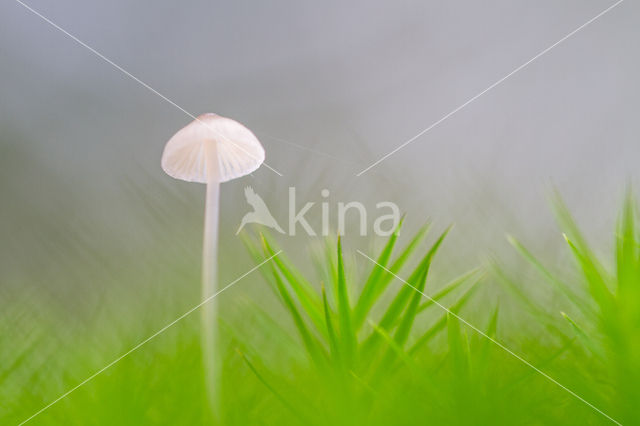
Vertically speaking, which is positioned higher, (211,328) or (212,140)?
(212,140)

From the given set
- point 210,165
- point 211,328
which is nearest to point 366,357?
point 211,328

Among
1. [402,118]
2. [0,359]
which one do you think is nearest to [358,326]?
[0,359]

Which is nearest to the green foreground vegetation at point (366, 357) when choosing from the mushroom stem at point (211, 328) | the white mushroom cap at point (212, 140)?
the mushroom stem at point (211, 328)

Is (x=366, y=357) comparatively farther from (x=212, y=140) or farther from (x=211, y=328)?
(x=212, y=140)

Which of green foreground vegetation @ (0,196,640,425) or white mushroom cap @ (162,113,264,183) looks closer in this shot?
green foreground vegetation @ (0,196,640,425)

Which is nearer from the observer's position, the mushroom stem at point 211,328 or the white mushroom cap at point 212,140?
the mushroom stem at point 211,328

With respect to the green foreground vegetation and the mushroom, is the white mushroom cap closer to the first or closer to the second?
the mushroom

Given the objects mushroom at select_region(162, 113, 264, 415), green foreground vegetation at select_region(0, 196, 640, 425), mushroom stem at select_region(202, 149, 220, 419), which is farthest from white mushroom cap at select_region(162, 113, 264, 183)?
green foreground vegetation at select_region(0, 196, 640, 425)

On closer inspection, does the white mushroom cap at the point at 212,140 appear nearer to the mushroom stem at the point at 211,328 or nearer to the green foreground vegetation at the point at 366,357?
the mushroom stem at the point at 211,328
